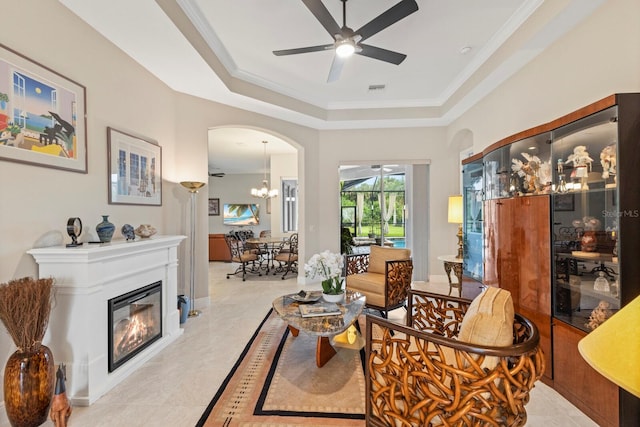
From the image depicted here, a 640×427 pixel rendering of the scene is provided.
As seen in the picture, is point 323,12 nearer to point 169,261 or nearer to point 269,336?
point 169,261

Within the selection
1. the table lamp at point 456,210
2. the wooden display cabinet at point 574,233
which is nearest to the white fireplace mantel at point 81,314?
the wooden display cabinet at point 574,233

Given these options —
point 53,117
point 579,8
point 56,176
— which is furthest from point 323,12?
point 56,176

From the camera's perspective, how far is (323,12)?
2238 millimetres

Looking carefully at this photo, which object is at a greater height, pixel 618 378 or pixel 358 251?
pixel 618 378

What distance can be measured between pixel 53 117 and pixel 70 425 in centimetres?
222

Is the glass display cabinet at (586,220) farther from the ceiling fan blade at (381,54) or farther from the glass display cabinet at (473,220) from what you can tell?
the ceiling fan blade at (381,54)

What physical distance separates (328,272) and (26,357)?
2.23 metres

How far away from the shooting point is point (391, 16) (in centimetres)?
227

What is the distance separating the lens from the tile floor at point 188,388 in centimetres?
187

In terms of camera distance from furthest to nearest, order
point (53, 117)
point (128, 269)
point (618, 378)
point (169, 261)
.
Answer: point (169, 261) → point (128, 269) → point (53, 117) → point (618, 378)

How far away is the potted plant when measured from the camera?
2812 mm

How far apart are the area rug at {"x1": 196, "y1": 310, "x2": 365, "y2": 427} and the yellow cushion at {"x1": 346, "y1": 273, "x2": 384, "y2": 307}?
2.95 ft

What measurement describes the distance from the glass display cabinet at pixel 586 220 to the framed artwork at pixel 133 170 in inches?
157

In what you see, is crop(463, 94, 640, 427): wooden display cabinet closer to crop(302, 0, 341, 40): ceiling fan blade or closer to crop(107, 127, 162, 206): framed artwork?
crop(302, 0, 341, 40): ceiling fan blade
